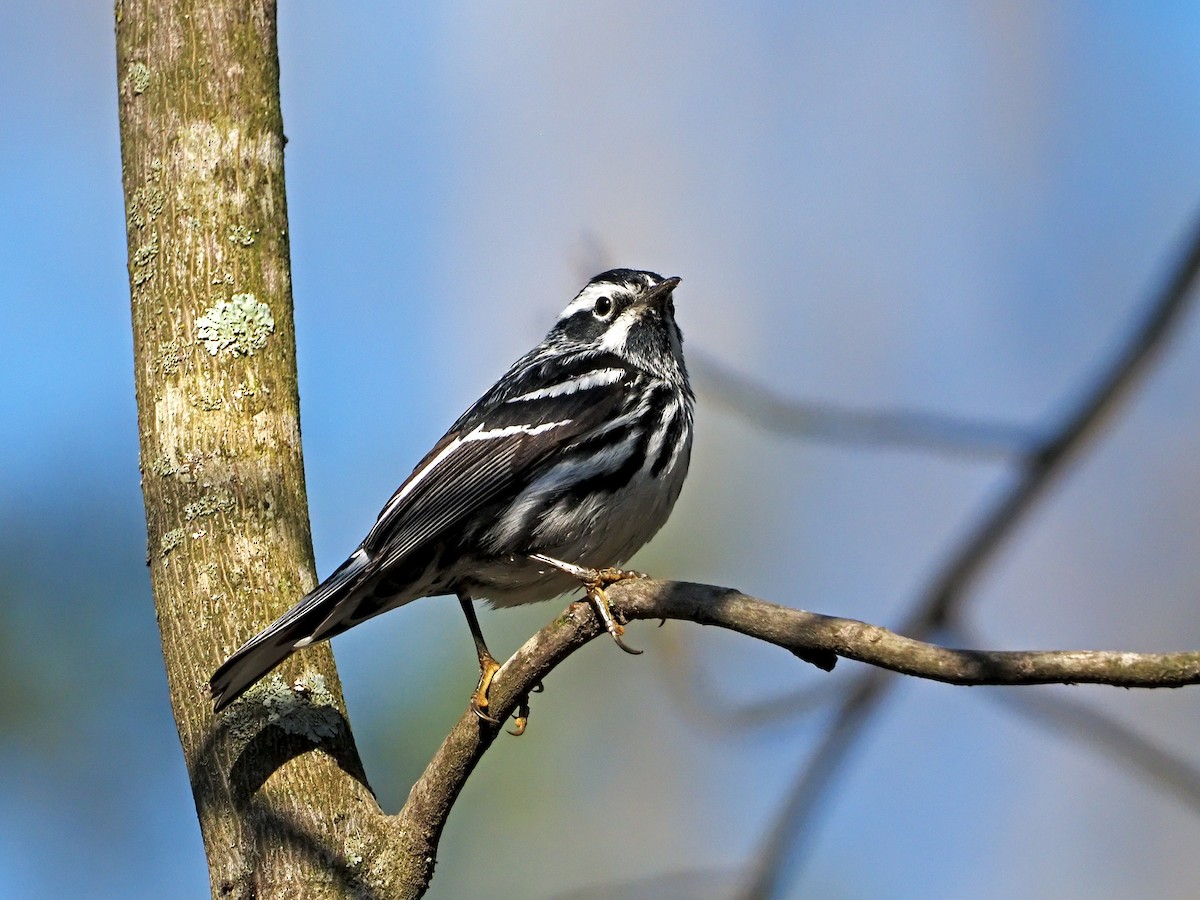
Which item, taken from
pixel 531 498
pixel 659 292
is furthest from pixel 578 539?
pixel 659 292

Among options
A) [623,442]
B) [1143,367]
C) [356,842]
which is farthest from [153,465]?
[1143,367]

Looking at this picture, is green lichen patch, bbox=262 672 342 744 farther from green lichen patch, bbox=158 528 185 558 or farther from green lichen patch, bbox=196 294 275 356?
green lichen patch, bbox=196 294 275 356

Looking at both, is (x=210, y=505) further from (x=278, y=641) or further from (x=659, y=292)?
(x=659, y=292)

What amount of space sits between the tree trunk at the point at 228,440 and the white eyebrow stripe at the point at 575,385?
1237 millimetres

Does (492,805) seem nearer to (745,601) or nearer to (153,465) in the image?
(153,465)

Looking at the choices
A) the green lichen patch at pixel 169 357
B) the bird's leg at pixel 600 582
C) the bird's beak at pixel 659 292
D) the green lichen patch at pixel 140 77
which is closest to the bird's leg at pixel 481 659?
the bird's leg at pixel 600 582

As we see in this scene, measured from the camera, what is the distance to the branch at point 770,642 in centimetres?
261

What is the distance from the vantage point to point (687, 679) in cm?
527

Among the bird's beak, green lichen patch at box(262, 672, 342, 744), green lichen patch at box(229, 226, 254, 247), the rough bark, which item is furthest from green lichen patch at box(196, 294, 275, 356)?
the bird's beak

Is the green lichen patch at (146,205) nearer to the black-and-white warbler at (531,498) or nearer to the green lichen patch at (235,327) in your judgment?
the green lichen patch at (235,327)

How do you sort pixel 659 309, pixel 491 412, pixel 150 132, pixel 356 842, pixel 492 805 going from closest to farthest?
pixel 356 842 → pixel 150 132 → pixel 491 412 → pixel 659 309 → pixel 492 805

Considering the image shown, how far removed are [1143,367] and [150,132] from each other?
3.36 meters

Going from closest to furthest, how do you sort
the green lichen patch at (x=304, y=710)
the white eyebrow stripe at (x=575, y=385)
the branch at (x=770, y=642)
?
the branch at (x=770, y=642), the green lichen patch at (x=304, y=710), the white eyebrow stripe at (x=575, y=385)

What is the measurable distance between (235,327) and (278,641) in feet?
3.64
